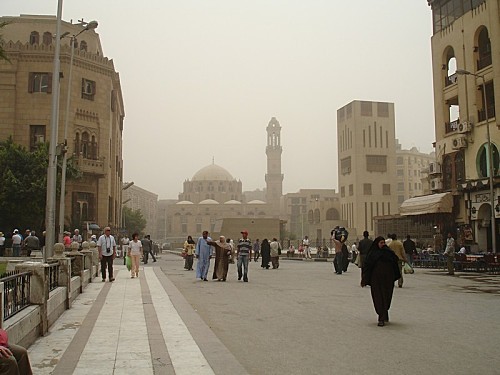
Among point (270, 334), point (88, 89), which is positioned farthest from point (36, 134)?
point (270, 334)

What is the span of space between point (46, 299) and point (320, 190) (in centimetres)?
11901

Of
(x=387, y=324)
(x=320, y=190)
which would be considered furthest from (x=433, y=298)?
(x=320, y=190)

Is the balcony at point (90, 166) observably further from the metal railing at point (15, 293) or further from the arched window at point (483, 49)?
the metal railing at point (15, 293)

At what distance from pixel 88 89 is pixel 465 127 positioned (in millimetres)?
25066

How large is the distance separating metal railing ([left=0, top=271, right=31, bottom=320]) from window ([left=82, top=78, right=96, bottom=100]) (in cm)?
3225

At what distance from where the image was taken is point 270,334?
7.43 meters

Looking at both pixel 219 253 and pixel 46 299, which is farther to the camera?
pixel 219 253

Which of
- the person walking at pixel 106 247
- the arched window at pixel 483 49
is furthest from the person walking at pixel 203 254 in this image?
the arched window at pixel 483 49

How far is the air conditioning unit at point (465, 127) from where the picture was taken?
26594 mm

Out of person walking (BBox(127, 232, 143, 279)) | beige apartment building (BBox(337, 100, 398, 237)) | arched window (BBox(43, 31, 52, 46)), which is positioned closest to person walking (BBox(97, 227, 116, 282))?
person walking (BBox(127, 232, 143, 279))

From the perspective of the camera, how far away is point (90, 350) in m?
6.37

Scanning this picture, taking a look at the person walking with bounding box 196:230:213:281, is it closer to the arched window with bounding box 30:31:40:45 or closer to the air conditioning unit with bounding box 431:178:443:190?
the air conditioning unit with bounding box 431:178:443:190

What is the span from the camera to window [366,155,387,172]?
75.4m

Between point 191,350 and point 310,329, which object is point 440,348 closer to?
point 310,329
